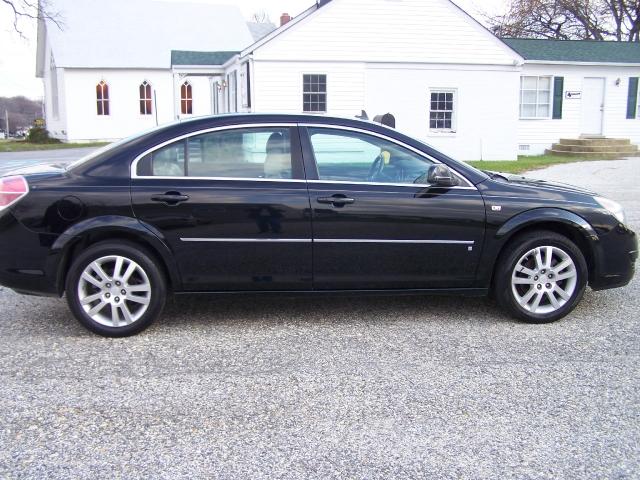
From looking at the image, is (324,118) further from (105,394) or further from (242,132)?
(105,394)

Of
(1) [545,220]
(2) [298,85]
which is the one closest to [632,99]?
(2) [298,85]

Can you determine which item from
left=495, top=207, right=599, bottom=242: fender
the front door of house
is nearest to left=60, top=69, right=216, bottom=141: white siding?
the front door of house

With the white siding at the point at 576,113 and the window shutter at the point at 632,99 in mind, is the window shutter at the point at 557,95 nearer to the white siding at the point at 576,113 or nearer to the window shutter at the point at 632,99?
the white siding at the point at 576,113

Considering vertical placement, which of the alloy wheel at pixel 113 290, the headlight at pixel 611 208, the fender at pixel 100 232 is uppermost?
the headlight at pixel 611 208

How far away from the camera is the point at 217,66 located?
75.1 feet

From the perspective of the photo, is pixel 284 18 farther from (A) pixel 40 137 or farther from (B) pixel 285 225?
(B) pixel 285 225

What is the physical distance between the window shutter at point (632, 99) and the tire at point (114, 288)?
936 inches

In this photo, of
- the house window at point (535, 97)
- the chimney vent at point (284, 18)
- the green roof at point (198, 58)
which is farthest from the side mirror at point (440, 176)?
the chimney vent at point (284, 18)

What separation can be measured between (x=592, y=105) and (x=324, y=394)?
23335 millimetres

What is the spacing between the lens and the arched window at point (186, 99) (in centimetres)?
3625

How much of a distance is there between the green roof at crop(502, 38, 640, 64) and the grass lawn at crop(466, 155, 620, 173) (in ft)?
11.3

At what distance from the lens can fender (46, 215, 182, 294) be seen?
191 inches

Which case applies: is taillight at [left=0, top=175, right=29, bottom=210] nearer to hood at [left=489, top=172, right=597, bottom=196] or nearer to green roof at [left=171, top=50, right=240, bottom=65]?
hood at [left=489, top=172, right=597, bottom=196]

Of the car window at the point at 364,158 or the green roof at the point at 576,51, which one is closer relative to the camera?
the car window at the point at 364,158
